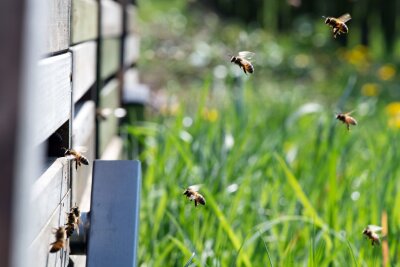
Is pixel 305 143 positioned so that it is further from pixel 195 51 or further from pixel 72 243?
pixel 195 51

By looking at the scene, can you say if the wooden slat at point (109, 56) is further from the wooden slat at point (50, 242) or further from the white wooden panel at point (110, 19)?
the wooden slat at point (50, 242)

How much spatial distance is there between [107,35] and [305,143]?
2.94ft

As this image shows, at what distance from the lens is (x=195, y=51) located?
846 cm

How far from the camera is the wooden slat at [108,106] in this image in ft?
8.64

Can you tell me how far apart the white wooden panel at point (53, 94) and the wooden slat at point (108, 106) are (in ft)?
3.72

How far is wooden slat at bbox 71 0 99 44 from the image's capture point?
1.80 meters

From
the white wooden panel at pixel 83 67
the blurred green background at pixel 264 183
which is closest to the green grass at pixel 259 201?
the blurred green background at pixel 264 183

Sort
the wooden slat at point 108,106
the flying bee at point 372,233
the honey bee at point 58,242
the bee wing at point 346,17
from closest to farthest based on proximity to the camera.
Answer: the honey bee at point 58,242 < the flying bee at point 372,233 < the bee wing at point 346,17 < the wooden slat at point 108,106

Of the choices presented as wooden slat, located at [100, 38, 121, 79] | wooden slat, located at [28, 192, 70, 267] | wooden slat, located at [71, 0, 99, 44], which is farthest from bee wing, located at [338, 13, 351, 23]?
wooden slat, located at [28, 192, 70, 267]

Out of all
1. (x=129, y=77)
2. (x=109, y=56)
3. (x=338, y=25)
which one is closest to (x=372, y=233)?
(x=338, y=25)

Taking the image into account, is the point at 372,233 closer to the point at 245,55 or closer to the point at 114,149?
the point at 245,55

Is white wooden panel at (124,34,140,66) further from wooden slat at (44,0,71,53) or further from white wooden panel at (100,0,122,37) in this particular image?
wooden slat at (44,0,71,53)

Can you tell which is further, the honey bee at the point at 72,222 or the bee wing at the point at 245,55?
the bee wing at the point at 245,55

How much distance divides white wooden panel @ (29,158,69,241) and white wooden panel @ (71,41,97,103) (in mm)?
326
